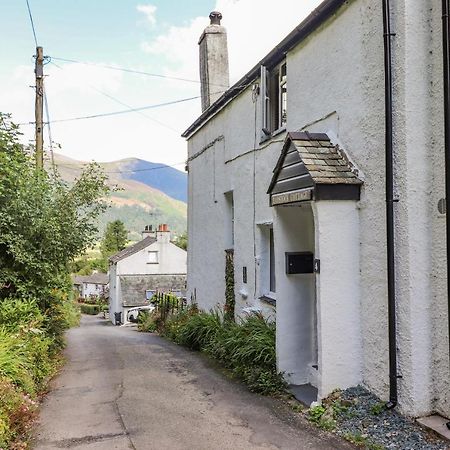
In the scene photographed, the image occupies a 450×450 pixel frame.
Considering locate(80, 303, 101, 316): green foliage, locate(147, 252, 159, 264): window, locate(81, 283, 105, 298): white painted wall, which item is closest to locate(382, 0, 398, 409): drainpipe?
locate(147, 252, 159, 264): window

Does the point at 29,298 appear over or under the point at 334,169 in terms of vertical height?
under

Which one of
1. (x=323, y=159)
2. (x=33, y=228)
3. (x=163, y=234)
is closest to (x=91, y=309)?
(x=163, y=234)

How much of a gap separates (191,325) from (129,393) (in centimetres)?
549

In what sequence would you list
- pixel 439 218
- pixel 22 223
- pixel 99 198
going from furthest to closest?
pixel 99 198
pixel 22 223
pixel 439 218

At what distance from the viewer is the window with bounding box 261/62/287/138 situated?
1016cm

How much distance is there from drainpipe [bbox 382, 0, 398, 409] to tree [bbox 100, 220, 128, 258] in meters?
70.3

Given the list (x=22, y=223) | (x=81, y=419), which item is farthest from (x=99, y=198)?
(x=81, y=419)

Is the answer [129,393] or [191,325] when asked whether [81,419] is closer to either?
[129,393]

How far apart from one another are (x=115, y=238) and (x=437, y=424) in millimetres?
71679

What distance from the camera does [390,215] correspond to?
19.5ft

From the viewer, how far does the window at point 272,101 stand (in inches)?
400

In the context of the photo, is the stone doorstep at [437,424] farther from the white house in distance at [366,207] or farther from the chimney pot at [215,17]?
the chimney pot at [215,17]

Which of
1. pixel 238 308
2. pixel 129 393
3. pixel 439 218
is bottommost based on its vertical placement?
pixel 129 393

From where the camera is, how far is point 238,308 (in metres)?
12.1
